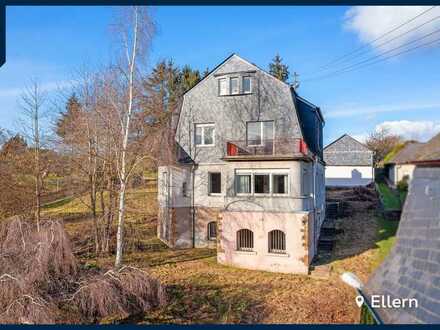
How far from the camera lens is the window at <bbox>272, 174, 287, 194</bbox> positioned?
13.7 meters

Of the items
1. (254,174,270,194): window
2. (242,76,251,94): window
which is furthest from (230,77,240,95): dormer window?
(254,174,270,194): window

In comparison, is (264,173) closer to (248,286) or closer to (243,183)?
(243,183)

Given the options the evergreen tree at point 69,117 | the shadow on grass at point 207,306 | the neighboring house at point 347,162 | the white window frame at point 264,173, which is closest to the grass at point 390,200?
Result: the shadow on grass at point 207,306

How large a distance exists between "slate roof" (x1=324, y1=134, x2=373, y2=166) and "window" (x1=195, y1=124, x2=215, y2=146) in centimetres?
901

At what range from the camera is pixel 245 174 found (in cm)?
1436

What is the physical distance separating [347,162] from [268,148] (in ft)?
38.4

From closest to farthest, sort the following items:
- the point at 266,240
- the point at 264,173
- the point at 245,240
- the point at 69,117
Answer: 1. the point at 266,240
2. the point at 264,173
3. the point at 245,240
4. the point at 69,117

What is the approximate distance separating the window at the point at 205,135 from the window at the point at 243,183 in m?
3.62

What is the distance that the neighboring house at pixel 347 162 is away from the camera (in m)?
19.1

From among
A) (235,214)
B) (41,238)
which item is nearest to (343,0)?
(41,238)

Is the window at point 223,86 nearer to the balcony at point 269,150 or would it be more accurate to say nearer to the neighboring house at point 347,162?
the balcony at point 269,150

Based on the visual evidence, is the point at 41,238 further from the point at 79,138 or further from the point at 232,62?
the point at 232,62

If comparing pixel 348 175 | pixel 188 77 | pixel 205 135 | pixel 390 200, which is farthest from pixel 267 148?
pixel 188 77

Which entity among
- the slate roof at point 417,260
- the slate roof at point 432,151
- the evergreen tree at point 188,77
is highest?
the evergreen tree at point 188,77
